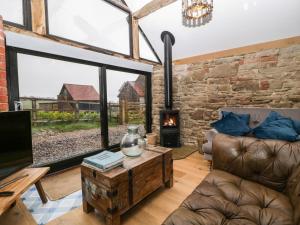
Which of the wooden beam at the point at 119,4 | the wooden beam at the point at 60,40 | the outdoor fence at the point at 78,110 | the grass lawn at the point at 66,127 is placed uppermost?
the wooden beam at the point at 119,4

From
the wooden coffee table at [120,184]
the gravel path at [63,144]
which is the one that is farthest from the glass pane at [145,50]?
the wooden coffee table at [120,184]

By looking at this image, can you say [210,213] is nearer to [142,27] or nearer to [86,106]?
[86,106]

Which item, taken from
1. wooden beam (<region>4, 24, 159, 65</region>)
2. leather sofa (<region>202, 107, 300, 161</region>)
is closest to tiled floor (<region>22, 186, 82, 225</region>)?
leather sofa (<region>202, 107, 300, 161</region>)

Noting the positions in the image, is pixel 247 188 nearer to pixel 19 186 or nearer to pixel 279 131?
pixel 279 131

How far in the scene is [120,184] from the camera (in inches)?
56.5

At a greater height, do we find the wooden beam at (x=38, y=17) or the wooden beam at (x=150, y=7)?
the wooden beam at (x=150, y=7)

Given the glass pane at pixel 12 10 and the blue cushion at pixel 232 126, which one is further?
the blue cushion at pixel 232 126

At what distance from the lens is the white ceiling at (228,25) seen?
2531mm

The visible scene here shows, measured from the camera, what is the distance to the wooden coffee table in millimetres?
1394

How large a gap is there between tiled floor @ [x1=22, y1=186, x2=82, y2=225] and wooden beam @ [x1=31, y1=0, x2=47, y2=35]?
83.3 inches

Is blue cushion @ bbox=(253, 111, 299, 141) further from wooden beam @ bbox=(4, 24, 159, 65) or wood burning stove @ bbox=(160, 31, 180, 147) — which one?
wooden beam @ bbox=(4, 24, 159, 65)

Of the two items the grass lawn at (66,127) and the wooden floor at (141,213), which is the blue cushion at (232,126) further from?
the grass lawn at (66,127)

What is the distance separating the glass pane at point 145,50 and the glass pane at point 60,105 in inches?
50.0

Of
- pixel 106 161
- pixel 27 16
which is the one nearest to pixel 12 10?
pixel 27 16
